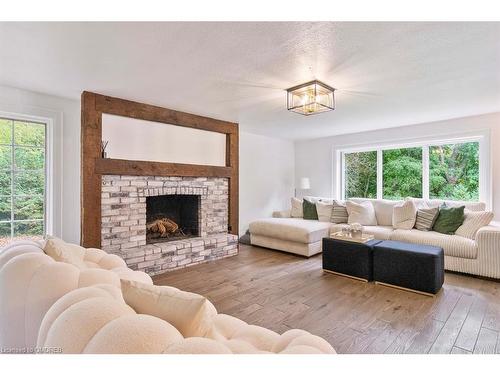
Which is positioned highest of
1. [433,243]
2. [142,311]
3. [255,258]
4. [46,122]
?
[46,122]

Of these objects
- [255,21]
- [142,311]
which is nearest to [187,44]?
[255,21]

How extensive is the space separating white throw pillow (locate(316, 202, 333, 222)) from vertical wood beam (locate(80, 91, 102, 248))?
3.63 meters

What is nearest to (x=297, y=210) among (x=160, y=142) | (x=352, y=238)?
(x=352, y=238)

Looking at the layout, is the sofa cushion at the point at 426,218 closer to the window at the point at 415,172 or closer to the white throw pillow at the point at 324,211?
the window at the point at 415,172

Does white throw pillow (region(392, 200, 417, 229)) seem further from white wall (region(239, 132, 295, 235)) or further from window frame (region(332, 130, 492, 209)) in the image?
white wall (region(239, 132, 295, 235))

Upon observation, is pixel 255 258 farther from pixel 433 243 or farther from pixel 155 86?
pixel 155 86

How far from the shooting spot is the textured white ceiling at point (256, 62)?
69.3 inches

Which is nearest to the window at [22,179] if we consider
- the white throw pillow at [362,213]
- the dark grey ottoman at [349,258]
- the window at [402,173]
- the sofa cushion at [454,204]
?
the dark grey ottoman at [349,258]

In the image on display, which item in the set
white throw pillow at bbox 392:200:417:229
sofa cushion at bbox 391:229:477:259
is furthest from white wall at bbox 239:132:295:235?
sofa cushion at bbox 391:229:477:259

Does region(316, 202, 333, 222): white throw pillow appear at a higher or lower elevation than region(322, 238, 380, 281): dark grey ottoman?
higher

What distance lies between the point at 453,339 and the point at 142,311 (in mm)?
2189

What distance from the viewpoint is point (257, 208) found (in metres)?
5.64

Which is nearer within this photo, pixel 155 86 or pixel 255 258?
pixel 155 86

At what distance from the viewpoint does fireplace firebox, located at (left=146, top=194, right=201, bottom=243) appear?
3990 mm
